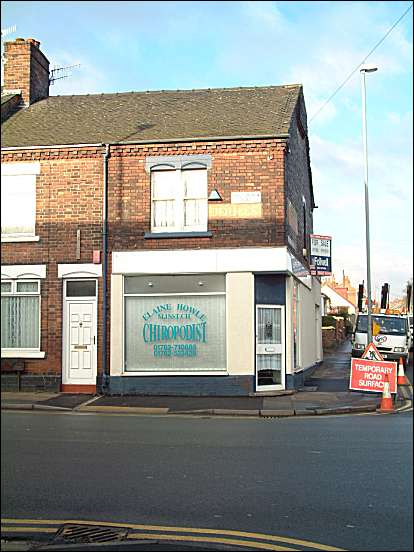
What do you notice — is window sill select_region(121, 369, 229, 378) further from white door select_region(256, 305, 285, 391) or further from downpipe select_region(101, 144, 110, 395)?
white door select_region(256, 305, 285, 391)

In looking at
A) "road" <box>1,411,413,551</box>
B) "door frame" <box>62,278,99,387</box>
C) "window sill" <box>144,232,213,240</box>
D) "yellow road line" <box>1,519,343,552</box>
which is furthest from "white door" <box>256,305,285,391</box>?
"yellow road line" <box>1,519,343,552</box>

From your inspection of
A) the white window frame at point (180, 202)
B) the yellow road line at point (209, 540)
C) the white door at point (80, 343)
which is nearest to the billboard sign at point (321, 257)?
the white window frame at point (180, 202)

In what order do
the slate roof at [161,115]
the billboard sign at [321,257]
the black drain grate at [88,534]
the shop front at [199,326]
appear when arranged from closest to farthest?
the black drain grate at [88,534]
the shop front at [199,326]
the slate roof at [161,115]
the billboard sign at [321,257]

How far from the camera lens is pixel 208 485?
6.92m

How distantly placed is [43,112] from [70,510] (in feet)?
51.8

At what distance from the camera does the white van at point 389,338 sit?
2517 cm

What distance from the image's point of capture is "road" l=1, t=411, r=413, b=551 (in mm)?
5352

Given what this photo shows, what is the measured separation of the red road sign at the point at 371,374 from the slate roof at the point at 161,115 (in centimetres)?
596

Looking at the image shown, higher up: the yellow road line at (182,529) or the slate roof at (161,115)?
the slate roof at (161,115)

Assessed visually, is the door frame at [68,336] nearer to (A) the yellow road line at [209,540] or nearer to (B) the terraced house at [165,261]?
(B) the terraced house at [165,261]

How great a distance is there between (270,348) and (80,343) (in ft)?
15.6

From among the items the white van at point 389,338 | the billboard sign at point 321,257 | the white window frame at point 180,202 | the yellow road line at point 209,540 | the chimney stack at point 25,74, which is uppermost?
the chimney stack at point 25,74

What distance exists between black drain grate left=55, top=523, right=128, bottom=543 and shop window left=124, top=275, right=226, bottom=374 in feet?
37.5

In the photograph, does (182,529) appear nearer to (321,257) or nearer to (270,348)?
(270,348)
